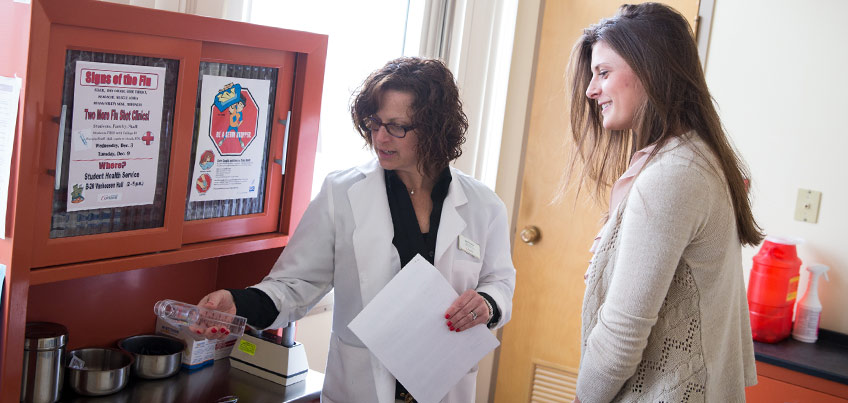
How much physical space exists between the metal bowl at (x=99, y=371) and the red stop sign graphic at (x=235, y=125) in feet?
1.66

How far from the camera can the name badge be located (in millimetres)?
1740

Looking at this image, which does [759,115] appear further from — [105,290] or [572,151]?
[105,290]

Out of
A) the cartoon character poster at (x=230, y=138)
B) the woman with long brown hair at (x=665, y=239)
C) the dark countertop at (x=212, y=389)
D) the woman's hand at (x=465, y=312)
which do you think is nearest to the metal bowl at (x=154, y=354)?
the dark countertop at (x=212, y=389)

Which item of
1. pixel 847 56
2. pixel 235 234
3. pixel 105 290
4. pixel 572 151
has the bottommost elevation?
pixel 105 290

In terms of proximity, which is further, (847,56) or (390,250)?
(847,56)

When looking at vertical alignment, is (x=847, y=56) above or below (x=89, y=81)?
above

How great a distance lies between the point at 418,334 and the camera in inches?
63.7

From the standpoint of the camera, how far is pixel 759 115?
9.48 ft

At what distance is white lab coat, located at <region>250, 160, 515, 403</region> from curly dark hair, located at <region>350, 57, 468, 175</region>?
114 mm

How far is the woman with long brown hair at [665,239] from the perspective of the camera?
4.04ft

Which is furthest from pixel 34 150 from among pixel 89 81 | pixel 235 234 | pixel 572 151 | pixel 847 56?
pixel 847 56

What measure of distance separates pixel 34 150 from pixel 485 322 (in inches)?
37.9

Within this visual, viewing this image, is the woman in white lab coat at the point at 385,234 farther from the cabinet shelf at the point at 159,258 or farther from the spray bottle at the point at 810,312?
the spray bottle at the point at 810,312

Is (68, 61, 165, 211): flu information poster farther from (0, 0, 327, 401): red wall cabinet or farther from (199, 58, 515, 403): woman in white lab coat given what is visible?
(199, 58, 515, 403): woman in white lab coat
